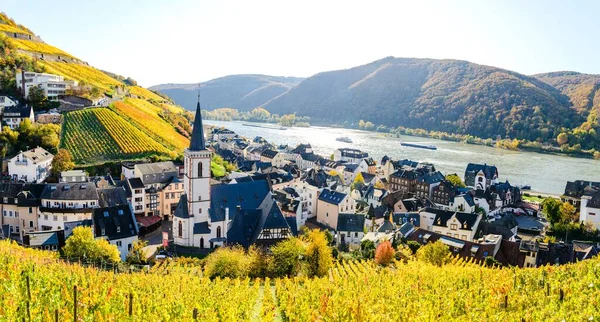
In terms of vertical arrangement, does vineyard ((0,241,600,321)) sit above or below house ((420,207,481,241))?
above

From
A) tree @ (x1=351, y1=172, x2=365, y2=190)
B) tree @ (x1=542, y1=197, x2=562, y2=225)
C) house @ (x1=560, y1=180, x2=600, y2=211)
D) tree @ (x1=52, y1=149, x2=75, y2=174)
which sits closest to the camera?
tree @ (x1=52, y1=149, x2=75, y2=174)

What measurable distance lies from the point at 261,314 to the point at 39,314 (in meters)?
6.79

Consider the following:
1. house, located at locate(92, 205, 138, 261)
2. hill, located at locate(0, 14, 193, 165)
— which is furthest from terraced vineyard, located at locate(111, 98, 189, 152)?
house, located at locate(92, 205, 138, 261)

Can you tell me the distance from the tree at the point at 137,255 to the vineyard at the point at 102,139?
19281mm

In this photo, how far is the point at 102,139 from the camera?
5141 centimetres

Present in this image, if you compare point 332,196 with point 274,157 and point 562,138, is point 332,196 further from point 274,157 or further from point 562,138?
point 562,138

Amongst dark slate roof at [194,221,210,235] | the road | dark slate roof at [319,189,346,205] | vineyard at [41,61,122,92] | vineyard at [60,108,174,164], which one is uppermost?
vineyard at [41,61,122,92]

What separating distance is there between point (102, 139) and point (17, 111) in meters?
8.61

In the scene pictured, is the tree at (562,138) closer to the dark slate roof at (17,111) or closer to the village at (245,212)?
the village at (245,212)

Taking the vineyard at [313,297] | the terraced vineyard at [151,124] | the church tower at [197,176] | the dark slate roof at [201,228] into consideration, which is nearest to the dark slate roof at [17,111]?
the terraced vineyard at [151,124]

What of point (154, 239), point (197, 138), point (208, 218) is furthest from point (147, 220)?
point (197, 138)

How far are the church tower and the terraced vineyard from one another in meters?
22.6

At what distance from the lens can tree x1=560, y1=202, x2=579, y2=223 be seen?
4681 cm

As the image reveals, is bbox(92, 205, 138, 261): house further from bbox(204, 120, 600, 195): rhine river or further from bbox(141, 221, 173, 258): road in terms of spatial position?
bbox(204, 120, 600, 195): rhine river
